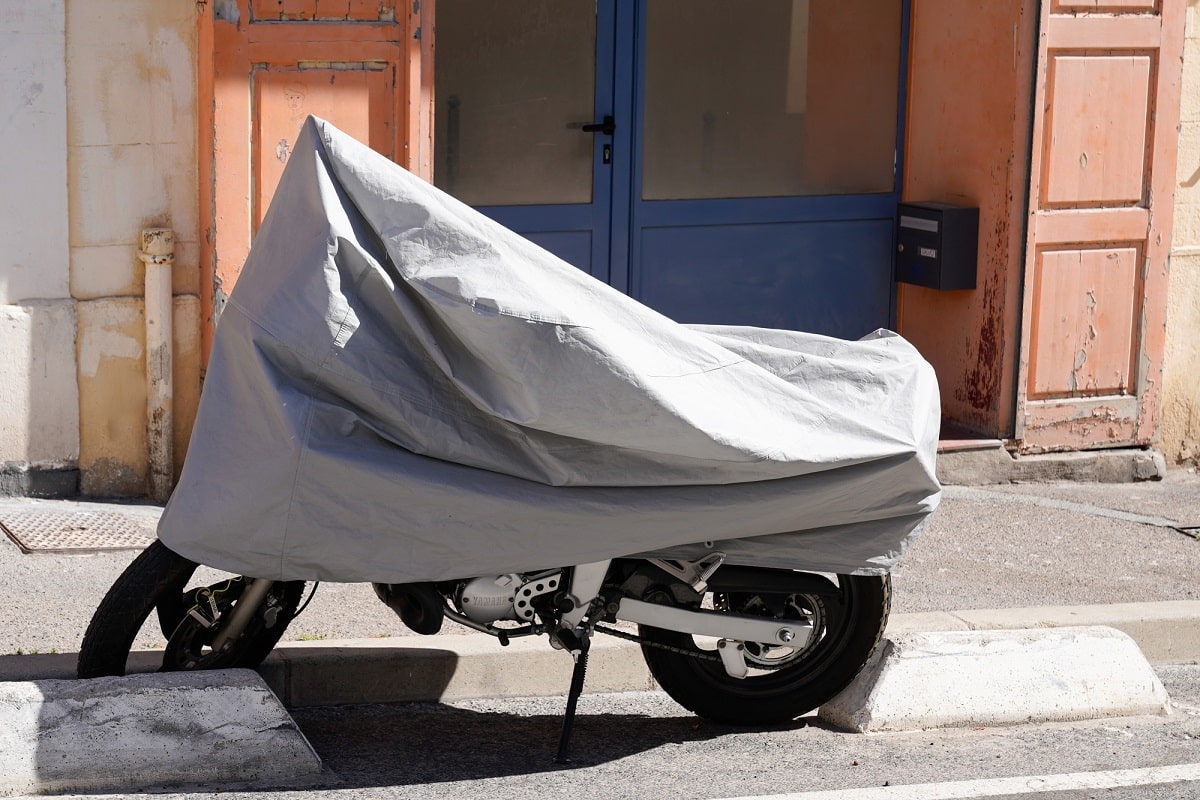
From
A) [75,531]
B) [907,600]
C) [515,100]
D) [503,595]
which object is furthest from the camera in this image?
[515,100]

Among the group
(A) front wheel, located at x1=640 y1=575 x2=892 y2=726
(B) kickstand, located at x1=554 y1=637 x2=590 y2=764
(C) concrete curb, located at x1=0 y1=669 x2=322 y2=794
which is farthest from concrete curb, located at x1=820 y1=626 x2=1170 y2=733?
(C) concrete curb, located at x1=0 y1=669 x2=322 y2=794

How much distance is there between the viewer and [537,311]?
13.9 ft

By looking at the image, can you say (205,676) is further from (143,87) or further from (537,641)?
(143,87)

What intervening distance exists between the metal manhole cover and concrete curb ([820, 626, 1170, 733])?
295 cm

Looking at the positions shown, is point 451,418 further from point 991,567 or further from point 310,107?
point 991,567

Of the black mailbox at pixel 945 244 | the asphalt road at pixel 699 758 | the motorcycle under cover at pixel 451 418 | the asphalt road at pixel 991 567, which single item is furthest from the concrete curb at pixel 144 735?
the black mailbox at pixel 945 244

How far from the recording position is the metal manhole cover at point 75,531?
633cm

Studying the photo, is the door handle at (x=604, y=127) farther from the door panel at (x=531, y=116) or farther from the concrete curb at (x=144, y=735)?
the concrete curb at (x=144, y=735)

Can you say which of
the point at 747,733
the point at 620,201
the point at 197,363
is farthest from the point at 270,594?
the point at 620,201

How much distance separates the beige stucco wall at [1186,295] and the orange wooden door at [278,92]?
12.9 ft

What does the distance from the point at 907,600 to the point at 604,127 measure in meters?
3.07

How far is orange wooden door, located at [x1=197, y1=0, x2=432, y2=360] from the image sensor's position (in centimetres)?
675

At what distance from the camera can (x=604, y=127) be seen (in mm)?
8117

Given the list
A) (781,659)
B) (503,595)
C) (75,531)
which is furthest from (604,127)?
(503,595)
